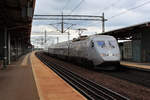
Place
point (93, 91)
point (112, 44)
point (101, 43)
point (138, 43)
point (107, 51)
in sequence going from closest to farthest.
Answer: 1. point (93, 91)
2. point (107, 51)
3. point (101, 43)
4. point (112, 44)
5. point (138, 43)

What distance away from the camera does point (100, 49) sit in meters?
16.6

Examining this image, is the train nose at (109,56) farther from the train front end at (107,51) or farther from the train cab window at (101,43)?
the train cab window at (101,43)

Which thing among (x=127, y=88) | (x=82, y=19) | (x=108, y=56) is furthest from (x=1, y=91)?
(x=82, y=19)

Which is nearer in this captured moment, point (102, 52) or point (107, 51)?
point (102, 52)

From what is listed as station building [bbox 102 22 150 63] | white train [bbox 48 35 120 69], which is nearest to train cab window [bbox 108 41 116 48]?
white train [bbox 48 35 120 69]

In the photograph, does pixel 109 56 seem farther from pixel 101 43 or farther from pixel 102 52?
pixel 101 43

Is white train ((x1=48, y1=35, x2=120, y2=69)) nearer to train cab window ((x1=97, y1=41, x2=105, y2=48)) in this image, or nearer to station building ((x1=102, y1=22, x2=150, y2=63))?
train cab window ((x1=97, y1=41, x2=105, y2=48))

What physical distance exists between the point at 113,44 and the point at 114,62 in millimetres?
1865

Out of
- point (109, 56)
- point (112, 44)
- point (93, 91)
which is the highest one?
point (112, 44)

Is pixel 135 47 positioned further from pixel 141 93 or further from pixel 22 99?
pixel 22 99

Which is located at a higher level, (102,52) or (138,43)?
(138,43)

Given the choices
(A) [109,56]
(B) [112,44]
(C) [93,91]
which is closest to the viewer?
(C) [93,91]

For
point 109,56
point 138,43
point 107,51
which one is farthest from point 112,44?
point 138,43

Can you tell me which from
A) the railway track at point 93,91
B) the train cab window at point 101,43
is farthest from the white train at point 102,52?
the railway track at point 93,91
